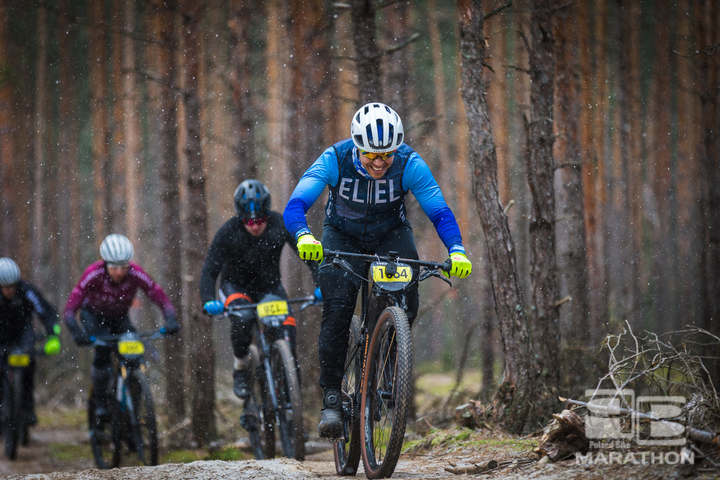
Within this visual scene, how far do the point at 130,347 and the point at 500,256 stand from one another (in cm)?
393

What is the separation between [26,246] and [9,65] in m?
4.40

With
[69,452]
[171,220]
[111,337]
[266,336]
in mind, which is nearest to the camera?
[266,336]

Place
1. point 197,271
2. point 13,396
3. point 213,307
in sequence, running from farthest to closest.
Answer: point 197,271, point 13,396, point 213,307

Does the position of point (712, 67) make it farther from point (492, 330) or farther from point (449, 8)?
point (449, 8)

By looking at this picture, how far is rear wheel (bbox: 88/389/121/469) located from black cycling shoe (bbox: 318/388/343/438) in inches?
138

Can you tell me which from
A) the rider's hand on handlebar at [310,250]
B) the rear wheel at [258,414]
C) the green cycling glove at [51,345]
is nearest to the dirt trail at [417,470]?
the rear wheel at [258,414]

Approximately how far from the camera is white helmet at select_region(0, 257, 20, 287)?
321 inches

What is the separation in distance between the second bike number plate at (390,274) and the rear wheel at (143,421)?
3562 millimetres

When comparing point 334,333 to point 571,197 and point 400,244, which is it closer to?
point 400,244

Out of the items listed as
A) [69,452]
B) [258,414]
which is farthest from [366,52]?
[69,452]

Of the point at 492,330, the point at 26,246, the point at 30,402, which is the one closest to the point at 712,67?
the point at 492,330

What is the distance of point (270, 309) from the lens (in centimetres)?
616

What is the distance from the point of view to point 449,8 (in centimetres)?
1948

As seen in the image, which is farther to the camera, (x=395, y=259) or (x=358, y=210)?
(x=358, y=210)
